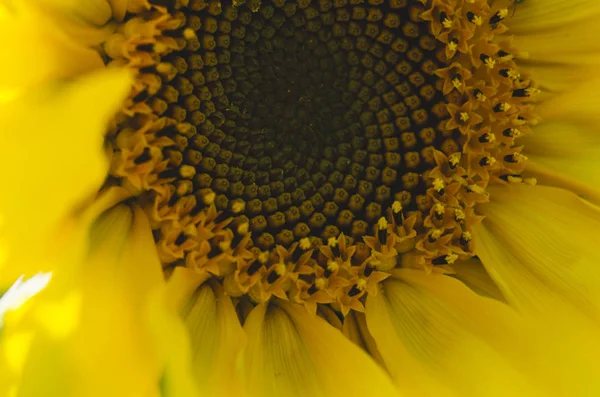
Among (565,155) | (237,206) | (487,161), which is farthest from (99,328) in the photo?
(565,155)

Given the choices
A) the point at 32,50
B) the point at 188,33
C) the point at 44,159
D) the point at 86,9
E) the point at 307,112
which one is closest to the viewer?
the point at 44,159

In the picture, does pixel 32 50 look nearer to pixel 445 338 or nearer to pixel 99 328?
pixel 99 328

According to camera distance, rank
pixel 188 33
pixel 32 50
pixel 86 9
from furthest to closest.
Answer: pixel 188 33, pixel 86 9, pixel 32 50

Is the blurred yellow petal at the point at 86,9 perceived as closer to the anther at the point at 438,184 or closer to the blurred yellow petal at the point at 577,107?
the anther at the point at 438,184

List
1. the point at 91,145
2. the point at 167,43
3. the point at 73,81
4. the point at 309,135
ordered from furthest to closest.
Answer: the point at 309,135
the point at 167,43
the point at 73,81
the point at 91,145

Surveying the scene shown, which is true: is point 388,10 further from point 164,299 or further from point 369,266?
point 164,299

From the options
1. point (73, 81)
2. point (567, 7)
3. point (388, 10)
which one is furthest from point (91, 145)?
point (567, 7)
